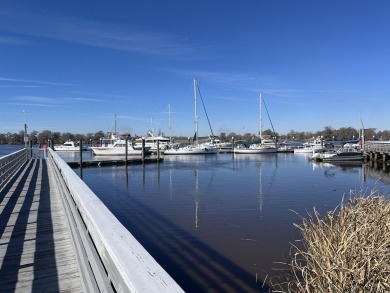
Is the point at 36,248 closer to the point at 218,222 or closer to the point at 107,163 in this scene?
the point at 218,222

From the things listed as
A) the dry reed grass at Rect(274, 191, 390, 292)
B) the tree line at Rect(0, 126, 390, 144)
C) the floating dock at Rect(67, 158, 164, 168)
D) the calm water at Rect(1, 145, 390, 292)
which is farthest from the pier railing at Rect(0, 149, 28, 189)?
the tree line at Rect(0, 126, 390, 144)

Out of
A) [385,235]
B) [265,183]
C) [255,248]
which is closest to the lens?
[385,235]

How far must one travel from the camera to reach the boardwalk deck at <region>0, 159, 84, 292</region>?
3902 mm

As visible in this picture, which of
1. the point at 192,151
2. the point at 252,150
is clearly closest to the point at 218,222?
the point at 192,151

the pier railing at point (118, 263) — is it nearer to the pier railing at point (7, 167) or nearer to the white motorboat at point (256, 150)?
the pier railing at point (7, 167)

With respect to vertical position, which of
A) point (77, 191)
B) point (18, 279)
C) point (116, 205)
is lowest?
point (116, 205)

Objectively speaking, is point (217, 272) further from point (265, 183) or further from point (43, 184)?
point (265, 183)

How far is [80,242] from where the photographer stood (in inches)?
152

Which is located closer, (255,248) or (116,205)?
(255,248)

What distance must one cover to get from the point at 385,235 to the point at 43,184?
36.3ft

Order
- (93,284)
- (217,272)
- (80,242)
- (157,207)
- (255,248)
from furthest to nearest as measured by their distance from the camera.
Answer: (157,207), (255,248), (217,272), (80,242), (93,284)

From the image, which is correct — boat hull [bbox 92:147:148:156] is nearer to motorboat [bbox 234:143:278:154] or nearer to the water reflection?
motorboat [bbox 234:143:278:154]

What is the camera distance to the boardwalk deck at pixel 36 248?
3902 millimetres

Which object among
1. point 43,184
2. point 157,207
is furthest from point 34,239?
point 157,207
